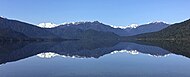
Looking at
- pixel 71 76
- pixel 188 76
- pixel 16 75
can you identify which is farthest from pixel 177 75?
pixel 16 75

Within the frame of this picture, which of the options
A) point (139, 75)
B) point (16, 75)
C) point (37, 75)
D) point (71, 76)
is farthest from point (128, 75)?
point (16, 75)

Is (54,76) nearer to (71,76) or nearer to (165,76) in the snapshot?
(71,76)

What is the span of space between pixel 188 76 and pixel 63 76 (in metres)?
19.5

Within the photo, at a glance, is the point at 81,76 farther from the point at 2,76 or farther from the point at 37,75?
the point at 2,76

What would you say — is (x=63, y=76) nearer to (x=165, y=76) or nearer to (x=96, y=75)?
(x=96, y=75)

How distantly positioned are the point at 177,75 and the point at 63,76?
18209mm

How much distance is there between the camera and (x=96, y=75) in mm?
52094

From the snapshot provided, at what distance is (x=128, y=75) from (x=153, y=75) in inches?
157

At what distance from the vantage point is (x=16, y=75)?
176ft

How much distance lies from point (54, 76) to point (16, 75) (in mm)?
7027

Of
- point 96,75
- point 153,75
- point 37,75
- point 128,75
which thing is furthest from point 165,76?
point 37,75

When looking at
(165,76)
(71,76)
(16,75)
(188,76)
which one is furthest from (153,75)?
(16,75)

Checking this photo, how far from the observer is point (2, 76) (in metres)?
51.8

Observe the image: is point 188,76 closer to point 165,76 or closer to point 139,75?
point 165,76
